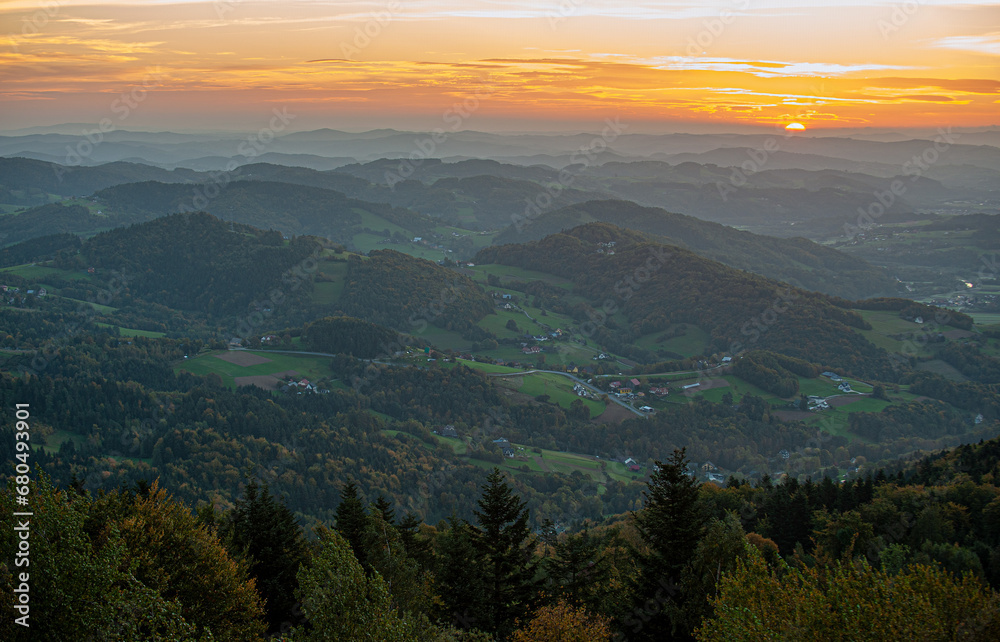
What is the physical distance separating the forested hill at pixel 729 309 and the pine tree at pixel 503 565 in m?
128

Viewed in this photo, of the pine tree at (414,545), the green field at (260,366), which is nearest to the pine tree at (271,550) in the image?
the pine tree at (414,545)

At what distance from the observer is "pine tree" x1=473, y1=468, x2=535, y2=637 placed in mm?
25188

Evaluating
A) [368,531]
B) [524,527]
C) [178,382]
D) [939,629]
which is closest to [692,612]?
[524,527]

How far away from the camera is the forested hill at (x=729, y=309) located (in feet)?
458

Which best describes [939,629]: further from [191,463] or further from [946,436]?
[946,436]

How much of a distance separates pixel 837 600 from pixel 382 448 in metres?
77.1

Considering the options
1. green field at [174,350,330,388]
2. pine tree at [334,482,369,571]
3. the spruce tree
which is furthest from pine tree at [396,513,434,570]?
green field at [174,350,330,388]

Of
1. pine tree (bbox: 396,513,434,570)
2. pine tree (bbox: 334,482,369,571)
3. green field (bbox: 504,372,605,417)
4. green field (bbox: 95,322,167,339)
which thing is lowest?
green field (bbox: 95,322,167,339)

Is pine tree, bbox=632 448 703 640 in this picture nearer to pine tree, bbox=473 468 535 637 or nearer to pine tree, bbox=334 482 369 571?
pine tree, bbox=473 468 535 637

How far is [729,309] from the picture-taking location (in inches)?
6334

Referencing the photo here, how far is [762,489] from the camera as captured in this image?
4784cm

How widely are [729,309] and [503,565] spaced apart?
14827 cm

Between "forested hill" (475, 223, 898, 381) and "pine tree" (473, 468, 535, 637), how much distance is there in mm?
128476

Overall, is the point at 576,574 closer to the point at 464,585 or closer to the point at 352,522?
the point at 464,585
